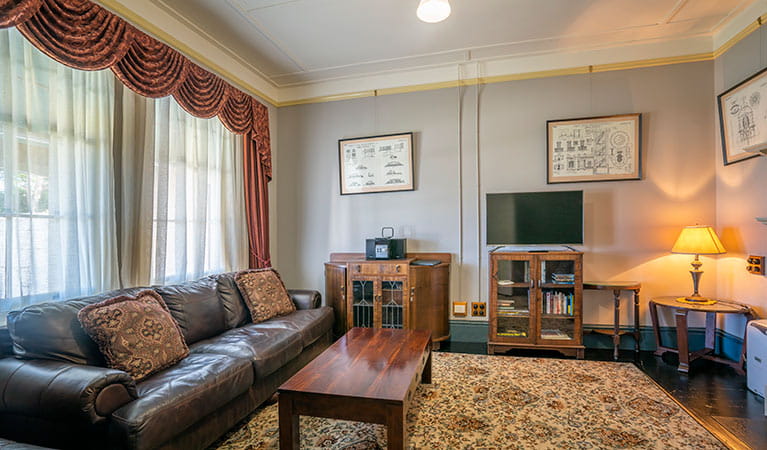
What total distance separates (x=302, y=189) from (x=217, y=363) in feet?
8.29

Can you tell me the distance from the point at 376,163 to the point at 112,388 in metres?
3.01

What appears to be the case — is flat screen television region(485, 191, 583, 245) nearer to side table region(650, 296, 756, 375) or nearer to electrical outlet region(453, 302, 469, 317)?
electrical outlet region(453, 302, 469, 317)

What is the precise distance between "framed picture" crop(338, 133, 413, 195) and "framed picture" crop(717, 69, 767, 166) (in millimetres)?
2790

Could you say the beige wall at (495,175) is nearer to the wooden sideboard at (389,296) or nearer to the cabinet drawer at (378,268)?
the wooden sideboard at (389,296)

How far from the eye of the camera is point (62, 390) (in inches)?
55.1

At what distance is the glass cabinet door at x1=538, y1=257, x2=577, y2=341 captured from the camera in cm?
312

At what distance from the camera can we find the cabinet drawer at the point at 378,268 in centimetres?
332

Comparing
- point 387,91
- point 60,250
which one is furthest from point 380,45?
point 60,250

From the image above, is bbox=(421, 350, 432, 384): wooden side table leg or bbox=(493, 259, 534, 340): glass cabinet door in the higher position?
bbox=(493, 259, 534, 340): glass cabinet door

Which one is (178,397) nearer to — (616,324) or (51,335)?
(51,335)

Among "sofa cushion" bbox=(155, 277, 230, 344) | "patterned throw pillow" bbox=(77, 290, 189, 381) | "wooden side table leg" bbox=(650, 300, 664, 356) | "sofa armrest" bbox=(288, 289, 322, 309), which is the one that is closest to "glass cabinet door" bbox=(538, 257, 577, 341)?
"wooden side table leg" bbox=(650, 300, 664, 356)

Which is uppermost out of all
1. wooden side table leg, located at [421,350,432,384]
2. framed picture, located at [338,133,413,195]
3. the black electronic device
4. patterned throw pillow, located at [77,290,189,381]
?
framed picture, located at [338,133,413,195]

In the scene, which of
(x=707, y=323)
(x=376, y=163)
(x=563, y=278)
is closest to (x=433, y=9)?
(x=376, y=163)

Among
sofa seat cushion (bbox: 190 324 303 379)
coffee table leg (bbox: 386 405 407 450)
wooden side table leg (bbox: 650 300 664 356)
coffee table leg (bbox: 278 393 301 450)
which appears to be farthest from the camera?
wooden side table leg (bbox: 650 300 664 356)
